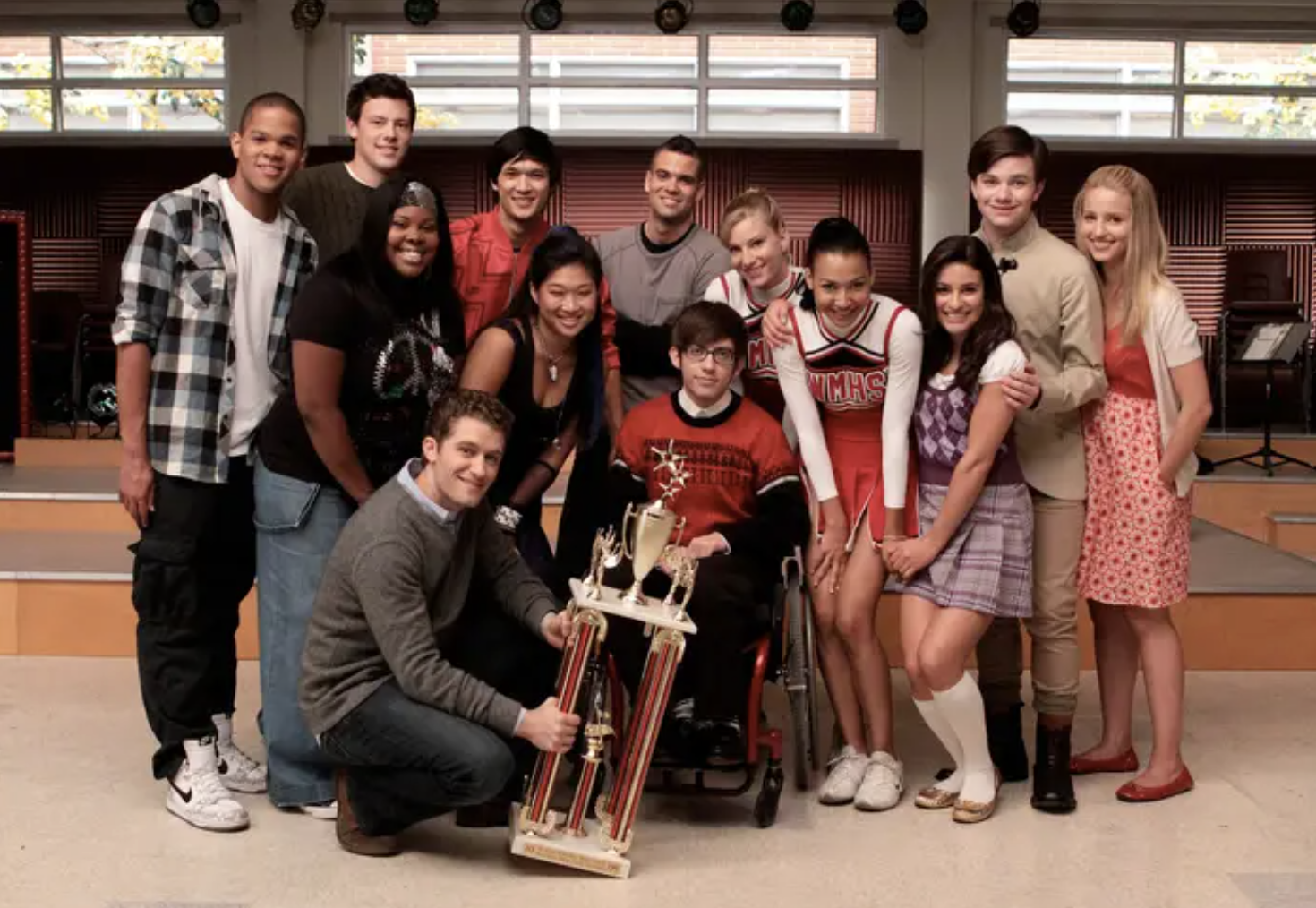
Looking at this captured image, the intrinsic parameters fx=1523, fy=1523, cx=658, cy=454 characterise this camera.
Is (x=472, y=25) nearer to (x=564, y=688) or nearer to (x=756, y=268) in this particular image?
(x=756, y=268)

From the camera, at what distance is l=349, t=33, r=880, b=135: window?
31.8 feet

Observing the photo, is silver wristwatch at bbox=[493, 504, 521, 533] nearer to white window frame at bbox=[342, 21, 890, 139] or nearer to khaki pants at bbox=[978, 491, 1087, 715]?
khaki pants at bbox=[978, 491, 1087, 715]

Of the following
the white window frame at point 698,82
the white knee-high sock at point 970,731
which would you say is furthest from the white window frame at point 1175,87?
the white knee-high sock at point 970,731

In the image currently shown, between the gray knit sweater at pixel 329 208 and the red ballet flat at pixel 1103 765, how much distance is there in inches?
81.3

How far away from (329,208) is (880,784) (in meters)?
1.76

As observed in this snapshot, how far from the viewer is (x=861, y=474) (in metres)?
3.37

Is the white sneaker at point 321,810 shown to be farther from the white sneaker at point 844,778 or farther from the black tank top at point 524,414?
the white sneaker at point 844,778

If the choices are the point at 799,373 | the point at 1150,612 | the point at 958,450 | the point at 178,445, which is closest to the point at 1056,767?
the point at 1150,612

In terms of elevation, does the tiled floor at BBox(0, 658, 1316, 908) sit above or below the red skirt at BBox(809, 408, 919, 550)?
below

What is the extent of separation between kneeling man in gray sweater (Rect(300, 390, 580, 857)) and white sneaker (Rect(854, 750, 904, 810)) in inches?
31.4

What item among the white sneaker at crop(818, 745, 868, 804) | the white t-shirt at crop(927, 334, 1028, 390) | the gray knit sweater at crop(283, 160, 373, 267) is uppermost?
the gray knit sweater at crop(283, 160, 373, 267)

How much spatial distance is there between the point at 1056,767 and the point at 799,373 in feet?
3.37

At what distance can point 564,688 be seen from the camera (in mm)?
2855

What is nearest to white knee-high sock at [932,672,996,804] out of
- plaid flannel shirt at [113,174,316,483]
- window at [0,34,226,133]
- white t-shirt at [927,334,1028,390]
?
white t-shirt at [927,334,1028,390]
